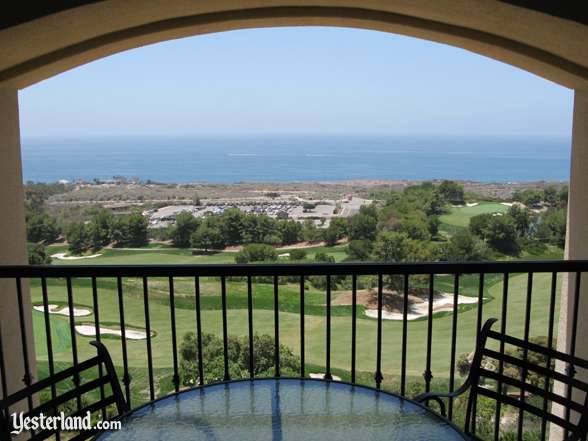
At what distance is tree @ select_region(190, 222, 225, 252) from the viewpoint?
60.9 ft

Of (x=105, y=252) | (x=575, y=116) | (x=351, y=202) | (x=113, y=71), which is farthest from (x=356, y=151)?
(x=575, y=116)

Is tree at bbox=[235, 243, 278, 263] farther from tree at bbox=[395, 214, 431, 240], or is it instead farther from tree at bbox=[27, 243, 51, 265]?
tree at bbox=[27, 243, 51, 265]

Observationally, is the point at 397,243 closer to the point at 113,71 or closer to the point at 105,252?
the point at 105,252

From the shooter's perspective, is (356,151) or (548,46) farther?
(356,151)

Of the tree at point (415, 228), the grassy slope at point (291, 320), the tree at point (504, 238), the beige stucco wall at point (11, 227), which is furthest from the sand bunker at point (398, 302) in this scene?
the beige stucco wall at point (11, 227)

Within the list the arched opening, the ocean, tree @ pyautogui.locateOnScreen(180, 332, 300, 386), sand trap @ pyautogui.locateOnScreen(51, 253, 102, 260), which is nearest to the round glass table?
the arched opening

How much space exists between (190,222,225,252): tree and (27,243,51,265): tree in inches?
193

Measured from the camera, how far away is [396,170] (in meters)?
29.0

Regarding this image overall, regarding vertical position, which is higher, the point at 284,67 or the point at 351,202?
the point at 284,67

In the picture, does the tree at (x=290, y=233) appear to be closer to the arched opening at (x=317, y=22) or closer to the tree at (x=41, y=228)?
the tree at (x=41, y=228)

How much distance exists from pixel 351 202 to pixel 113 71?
3099 centimetres

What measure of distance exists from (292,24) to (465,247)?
47.0 feet

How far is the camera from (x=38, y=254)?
632 inches

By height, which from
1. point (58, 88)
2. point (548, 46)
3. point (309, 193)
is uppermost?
point (58, 88)
